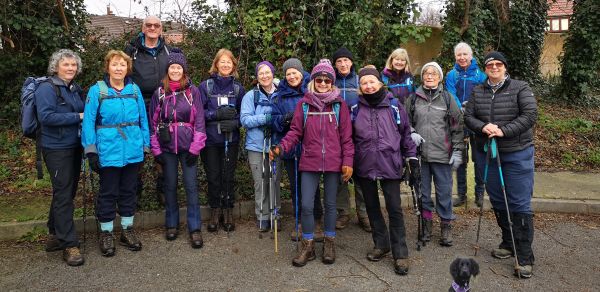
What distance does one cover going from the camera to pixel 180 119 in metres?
5.02

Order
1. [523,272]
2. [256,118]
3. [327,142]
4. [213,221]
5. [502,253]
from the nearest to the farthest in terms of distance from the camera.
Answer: [523,272]
[327,142]
[502,253]
[256,118]
[213,221]

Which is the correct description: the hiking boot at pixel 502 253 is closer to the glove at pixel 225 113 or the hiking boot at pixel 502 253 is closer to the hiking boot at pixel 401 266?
the hiking boot at pixel 401 266

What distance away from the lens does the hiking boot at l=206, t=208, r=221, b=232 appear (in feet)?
18.2

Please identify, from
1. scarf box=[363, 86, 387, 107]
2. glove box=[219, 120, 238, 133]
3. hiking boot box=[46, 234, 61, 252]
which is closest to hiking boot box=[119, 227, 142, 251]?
hiking boot box=[46, 234, 61, 252]

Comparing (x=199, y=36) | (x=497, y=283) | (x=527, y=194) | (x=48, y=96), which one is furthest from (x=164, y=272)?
(x=199, y=36)

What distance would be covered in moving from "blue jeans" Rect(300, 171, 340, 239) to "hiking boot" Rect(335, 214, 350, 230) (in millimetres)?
946

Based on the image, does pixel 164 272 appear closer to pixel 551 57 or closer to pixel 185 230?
pixel 185 230

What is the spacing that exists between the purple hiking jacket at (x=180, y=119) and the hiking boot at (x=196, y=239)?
2.90 ft

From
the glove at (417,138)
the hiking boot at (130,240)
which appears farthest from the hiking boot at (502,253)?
the hiking boot at (130,240)

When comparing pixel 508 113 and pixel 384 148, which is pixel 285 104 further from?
pixel 508 113

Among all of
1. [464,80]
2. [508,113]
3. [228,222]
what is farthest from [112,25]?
[508,113]

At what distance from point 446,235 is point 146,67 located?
3.82m

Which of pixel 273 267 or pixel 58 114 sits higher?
pixel 58 114

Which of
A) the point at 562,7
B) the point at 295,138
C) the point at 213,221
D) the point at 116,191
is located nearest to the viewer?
the point at 295,138
